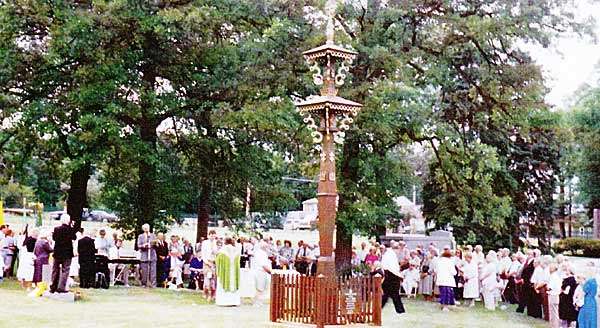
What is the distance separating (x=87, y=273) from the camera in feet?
69.8

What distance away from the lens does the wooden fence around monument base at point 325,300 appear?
45.5 ft

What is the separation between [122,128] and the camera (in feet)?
80.9

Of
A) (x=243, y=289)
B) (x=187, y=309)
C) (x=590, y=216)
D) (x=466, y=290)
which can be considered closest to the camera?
(x=187, y=309)

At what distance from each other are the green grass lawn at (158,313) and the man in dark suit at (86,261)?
69 centimetres

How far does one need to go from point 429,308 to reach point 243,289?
16.4 feet

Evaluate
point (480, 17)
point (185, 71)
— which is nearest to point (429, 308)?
point (480, 17)

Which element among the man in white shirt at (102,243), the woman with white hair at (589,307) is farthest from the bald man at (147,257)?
the woman with white hair at (589,307)

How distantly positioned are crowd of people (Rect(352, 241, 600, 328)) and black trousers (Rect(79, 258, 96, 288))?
779cm

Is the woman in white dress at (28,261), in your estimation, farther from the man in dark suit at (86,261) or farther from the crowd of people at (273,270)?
the man in dark suit at (86,261)

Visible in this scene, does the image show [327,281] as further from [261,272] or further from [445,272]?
[445,272]

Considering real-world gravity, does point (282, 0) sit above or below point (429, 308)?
above

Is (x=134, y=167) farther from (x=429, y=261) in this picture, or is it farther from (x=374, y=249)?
(x=429, y=261)

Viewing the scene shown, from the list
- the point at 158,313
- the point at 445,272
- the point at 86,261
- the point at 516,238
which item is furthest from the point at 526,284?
the point at 516,238

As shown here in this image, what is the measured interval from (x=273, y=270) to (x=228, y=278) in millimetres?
1932
